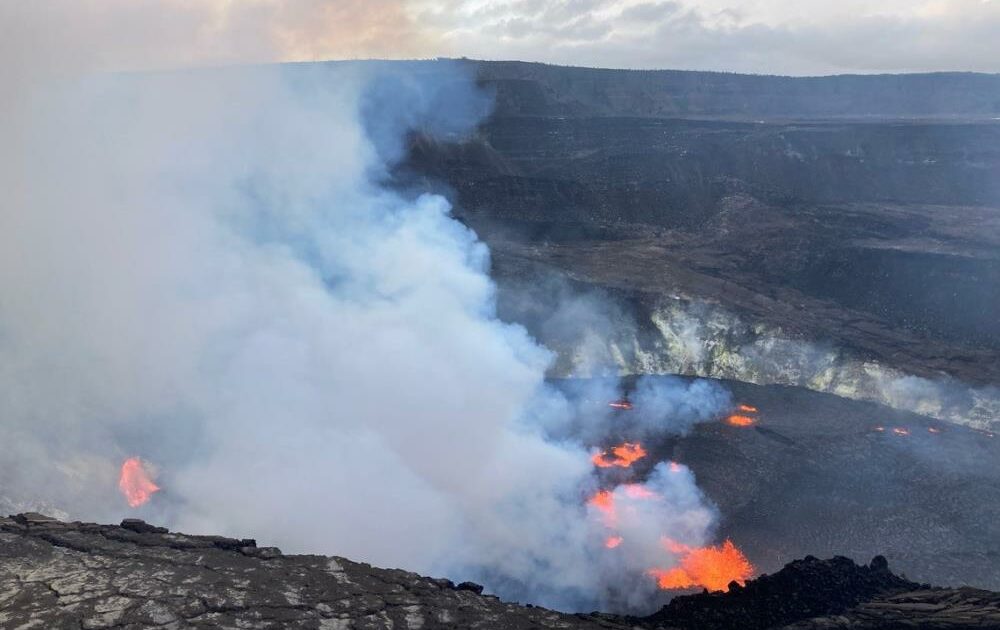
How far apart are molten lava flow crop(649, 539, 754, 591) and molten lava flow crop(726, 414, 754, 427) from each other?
235 inches

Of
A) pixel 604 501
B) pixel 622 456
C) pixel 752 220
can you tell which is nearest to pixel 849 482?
pixel 622 456

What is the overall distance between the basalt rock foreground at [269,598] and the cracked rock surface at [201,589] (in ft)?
0.05

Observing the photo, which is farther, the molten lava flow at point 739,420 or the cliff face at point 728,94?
the cliff face at point 728,94

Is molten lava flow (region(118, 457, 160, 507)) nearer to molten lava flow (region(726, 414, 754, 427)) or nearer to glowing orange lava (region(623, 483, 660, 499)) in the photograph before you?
glowing orange lava (region(623, 483, 660, 499))

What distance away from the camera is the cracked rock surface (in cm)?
830

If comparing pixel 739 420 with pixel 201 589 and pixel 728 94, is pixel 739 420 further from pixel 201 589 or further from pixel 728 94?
pixel 728 94

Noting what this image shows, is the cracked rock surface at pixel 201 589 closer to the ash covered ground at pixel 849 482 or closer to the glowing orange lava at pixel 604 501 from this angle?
the glowing orange lava at pixel 604 501

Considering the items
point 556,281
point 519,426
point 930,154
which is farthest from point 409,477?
point 930,154

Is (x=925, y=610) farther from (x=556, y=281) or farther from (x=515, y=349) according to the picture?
(x=556, y=281)

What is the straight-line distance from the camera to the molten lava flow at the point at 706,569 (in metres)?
14.3

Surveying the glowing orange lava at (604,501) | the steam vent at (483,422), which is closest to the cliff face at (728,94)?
the steam vent at (483,422)

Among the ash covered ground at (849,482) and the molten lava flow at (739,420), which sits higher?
the molten lava flow at (739,420)

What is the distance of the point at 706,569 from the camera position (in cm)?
1480

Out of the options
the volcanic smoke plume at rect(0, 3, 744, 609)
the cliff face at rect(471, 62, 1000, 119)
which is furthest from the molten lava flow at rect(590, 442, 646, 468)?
the cliff face at rect(471, 62, 1000, 119)
